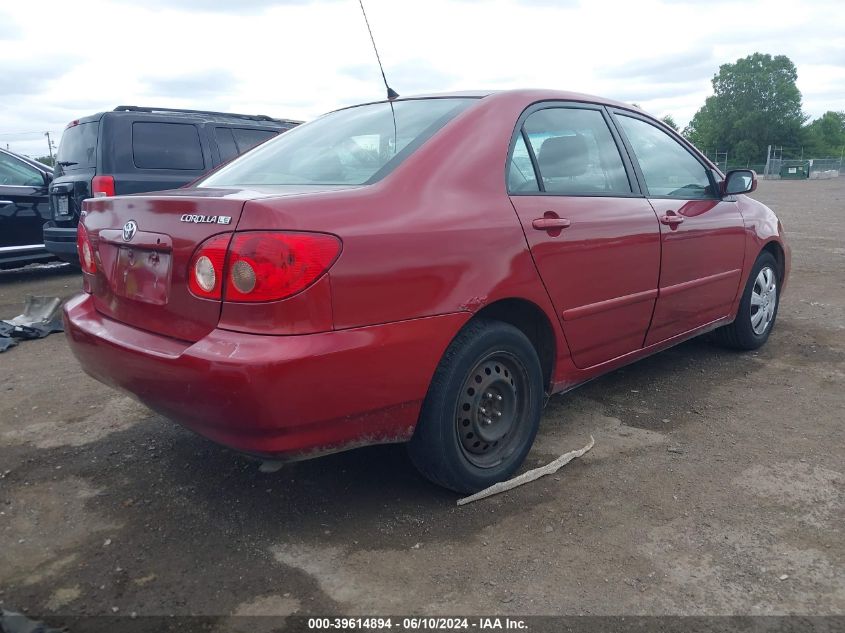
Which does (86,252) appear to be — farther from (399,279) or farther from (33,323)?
(33,323)

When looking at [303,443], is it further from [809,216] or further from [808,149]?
[808,149]

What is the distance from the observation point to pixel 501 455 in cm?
295

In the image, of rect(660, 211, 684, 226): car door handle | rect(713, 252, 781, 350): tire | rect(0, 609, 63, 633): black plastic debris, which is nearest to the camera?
rect(0, 609, 63, 633): black plastic debris

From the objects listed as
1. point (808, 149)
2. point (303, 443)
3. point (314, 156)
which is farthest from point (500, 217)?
point (808, 149)

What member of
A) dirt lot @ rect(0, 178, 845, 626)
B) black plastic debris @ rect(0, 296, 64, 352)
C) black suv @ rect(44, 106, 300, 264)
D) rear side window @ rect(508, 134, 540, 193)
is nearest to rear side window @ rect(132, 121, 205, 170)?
black suv @ rect(44, 106, 300, 264)

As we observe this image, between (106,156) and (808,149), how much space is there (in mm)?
86690

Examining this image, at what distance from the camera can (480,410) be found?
2.85 m

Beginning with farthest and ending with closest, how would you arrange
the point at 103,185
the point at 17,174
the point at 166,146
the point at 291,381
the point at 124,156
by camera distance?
1. the point at 17,174
2. the point at 166,146
3. the point at 124,156
4. the point at 103,185
5. the point at 291,381

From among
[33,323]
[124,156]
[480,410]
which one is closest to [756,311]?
[480,410]

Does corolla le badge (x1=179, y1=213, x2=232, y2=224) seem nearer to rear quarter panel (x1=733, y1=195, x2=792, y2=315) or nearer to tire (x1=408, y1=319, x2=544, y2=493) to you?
tire (x1=408, y1=319, x2=544, y2=493)

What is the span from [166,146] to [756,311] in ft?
19.4

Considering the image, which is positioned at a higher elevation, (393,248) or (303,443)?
(393,248)

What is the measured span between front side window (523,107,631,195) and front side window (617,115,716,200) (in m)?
0.23

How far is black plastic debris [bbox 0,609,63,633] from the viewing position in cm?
200
